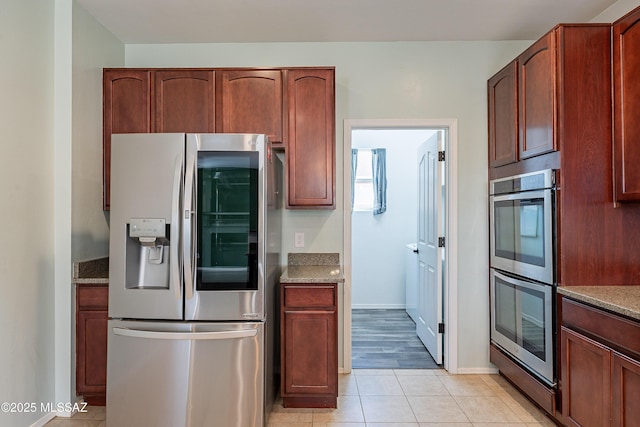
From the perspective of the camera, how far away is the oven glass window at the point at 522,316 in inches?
92.0

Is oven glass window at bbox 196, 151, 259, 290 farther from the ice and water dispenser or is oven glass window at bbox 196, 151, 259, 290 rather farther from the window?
the window

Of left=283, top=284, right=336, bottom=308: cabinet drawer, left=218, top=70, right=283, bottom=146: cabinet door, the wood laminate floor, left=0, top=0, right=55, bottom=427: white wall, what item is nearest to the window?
the wood laminate floor

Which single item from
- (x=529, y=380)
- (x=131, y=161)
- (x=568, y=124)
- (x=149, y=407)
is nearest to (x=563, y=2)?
(x=568, y=124)

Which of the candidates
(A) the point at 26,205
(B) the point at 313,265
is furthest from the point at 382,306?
(A) the point at 26,205

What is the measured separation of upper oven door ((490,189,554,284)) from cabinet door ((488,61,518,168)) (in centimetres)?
31

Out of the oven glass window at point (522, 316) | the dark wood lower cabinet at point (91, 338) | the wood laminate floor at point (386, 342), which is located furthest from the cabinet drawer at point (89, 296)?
the oven glass window at point (522, 316)

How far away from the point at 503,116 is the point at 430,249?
1.32m

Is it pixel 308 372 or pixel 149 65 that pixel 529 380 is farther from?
pixel 149 65

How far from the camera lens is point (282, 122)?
9.32ft

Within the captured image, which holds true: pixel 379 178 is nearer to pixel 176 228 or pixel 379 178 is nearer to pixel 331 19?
pixel 331 19

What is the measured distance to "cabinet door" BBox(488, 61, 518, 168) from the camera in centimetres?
267

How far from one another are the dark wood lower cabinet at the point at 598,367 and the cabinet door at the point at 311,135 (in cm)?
165

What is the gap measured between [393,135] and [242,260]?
3.68m

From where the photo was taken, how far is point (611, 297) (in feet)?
6.24
